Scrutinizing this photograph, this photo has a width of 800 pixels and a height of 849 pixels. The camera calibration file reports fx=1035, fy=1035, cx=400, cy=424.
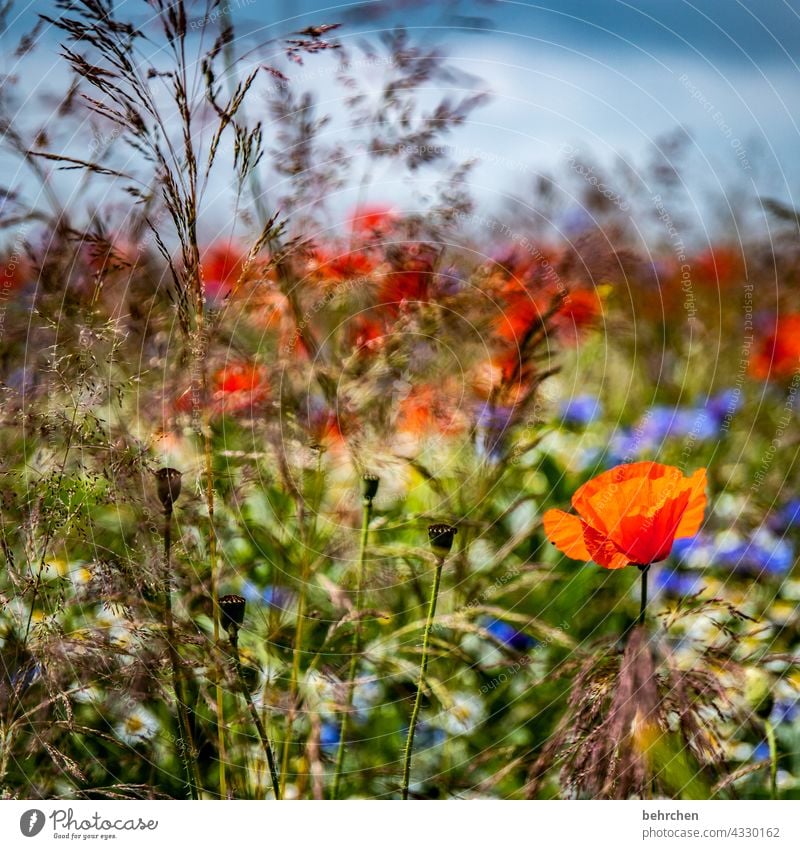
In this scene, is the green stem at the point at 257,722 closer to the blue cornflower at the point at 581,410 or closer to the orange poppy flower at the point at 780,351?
the blue cornflower at the point at 581,410

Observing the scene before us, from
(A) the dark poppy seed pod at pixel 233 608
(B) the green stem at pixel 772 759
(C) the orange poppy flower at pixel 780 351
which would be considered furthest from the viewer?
(C) the orange poppy flower at pixel 780 351

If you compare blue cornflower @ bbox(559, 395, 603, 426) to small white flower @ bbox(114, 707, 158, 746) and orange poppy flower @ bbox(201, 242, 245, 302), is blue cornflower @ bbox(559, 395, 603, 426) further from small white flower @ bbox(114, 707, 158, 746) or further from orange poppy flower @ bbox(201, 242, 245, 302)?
small white flower @ bbox(114, 707, 158, 746)

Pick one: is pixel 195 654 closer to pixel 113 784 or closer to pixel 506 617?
pixel 113 784

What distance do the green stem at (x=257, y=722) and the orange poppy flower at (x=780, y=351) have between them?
680 mm

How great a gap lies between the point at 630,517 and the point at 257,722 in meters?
0.41

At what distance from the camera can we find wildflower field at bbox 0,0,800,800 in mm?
1100

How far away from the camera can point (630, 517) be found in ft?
3.29

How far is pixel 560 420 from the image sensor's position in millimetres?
1232

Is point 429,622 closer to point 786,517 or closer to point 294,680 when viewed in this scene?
point 294,680

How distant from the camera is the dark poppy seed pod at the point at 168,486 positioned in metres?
1.02

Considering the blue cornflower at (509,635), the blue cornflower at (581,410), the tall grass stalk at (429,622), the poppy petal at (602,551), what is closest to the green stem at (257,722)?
the tall grass stalk at (429,622)

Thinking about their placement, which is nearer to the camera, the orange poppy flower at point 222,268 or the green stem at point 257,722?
the green stem at point 257,722
